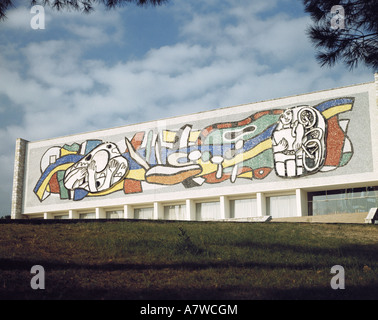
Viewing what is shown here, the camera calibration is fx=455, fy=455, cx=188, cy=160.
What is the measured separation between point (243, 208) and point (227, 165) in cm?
391

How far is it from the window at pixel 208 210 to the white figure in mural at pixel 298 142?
21.6 ft

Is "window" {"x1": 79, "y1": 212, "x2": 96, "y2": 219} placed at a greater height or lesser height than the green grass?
greater

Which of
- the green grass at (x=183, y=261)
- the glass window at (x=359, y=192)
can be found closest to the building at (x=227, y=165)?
the glass window at (x=359, y=192)

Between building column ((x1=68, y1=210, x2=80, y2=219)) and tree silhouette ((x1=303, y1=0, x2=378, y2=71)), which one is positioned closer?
tree silhouette ((x1=303, y1=0, x2=378, y2=71))

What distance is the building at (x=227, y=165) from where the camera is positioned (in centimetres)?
3444

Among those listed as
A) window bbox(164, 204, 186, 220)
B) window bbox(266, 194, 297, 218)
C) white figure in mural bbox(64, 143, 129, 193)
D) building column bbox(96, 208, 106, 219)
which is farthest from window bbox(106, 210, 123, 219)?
window bbox(266, 194, 297, 218)

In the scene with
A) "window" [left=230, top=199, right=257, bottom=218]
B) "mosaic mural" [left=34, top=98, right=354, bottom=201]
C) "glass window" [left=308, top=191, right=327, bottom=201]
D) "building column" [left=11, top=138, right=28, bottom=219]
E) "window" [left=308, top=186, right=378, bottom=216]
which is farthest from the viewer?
"building column" [left=11, top=138, right=28, bottom=219]

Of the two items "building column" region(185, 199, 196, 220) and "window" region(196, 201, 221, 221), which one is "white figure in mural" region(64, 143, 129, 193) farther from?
"window" region(196, 201, 221, 221)

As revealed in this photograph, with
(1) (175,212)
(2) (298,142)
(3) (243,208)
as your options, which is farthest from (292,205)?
(1) (175,212)

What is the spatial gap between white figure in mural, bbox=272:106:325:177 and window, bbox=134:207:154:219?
1281 centimetres

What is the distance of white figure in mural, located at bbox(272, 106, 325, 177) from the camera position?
35156 mm
